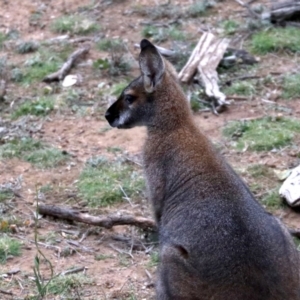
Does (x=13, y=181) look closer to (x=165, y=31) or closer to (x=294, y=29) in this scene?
(x=165, y=31)

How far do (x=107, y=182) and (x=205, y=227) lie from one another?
2.74 metres

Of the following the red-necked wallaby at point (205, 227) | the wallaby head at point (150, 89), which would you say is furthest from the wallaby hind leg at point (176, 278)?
the wallaby head at point (150, 89)

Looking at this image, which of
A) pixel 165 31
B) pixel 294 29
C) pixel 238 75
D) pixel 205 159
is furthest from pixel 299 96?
pixel 205 159

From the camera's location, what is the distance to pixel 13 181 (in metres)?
7.42

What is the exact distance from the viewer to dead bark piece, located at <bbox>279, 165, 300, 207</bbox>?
664 centimetres

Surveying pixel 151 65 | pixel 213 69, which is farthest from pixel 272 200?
pixel 213 69

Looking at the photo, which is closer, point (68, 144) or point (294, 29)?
point (68, 144)

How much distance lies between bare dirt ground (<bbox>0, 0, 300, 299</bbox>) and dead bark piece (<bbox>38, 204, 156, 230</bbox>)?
0.25ft

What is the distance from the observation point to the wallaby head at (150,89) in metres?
5.69

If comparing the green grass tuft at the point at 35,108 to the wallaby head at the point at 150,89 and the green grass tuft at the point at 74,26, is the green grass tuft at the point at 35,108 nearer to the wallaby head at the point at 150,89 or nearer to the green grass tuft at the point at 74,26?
the green grass tuft at the point at 74,26

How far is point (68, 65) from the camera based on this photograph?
31.8 feet

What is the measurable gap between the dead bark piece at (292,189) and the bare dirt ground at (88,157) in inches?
4.6

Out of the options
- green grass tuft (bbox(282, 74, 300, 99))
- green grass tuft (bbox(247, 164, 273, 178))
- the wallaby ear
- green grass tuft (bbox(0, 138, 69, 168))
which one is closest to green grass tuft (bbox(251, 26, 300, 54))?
green grass tuft (bbox(282, 74, 300, 99))

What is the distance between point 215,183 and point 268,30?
5.57 metres
